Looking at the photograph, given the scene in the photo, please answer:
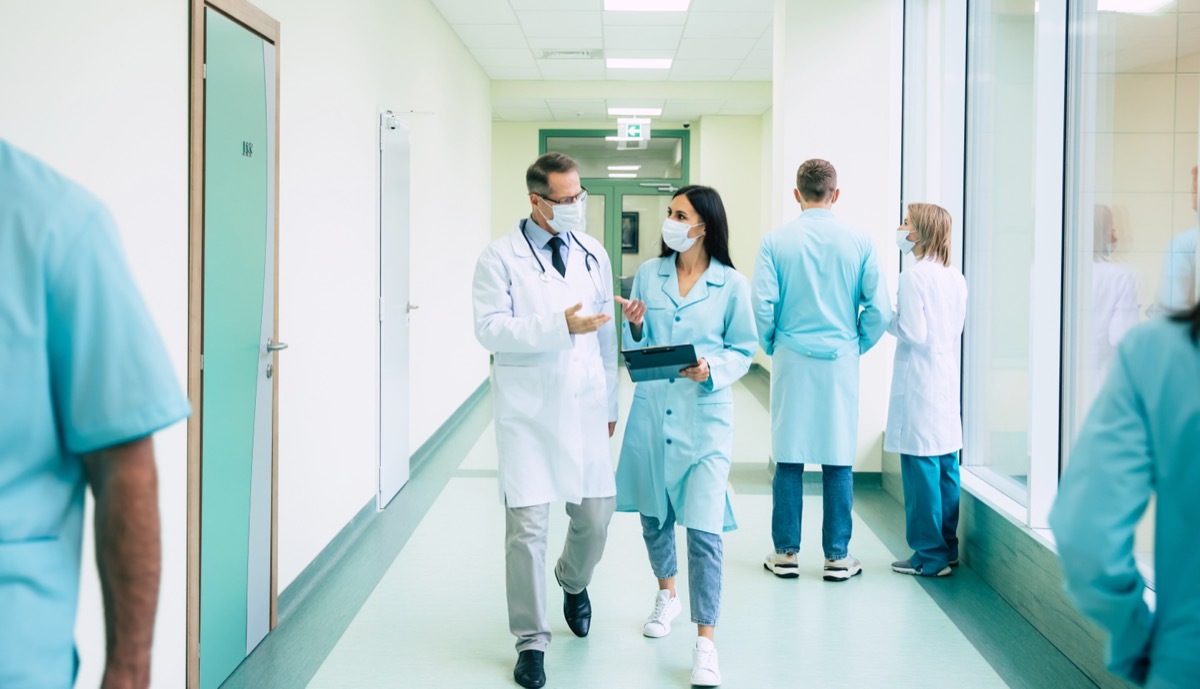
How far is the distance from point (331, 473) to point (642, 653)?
160 cm

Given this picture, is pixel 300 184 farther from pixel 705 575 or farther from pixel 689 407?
pixel 705 575

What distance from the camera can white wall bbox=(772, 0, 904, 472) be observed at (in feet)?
17.3

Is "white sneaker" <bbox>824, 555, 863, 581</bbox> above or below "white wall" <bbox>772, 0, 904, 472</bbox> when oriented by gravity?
below

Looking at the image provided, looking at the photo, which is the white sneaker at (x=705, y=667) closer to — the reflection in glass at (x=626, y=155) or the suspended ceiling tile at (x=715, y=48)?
the suspended ceiling tile at (x=715, y=48)

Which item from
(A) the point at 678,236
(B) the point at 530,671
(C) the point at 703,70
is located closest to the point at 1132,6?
(A) the point at 678,236

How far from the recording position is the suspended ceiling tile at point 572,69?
8.76 meters

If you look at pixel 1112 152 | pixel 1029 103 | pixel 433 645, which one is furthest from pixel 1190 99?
pixel 433 645

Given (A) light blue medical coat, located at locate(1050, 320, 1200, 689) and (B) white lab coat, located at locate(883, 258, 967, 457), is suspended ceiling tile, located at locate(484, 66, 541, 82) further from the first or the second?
(A) light blue medical coat, located at locate(1050, 320, 1200, 689)

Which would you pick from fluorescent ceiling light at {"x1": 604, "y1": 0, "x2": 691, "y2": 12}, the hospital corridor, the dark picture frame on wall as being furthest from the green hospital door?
the dark picture frame on wall

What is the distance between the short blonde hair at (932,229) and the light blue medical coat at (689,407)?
3.98 ft

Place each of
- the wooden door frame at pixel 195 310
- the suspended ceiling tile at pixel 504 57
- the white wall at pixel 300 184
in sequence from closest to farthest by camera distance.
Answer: the white wall at pixel 300 184, the wooden door frame at pixel 195 310, the suspended ceiling tile at pixel 504 57

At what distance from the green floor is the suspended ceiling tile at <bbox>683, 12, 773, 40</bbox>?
4041 millimetres

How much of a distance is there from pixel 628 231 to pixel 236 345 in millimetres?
9588

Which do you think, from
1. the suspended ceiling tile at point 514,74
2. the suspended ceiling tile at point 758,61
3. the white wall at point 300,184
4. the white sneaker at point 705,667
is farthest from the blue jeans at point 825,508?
the suspended ceiling tile at point 514,74
